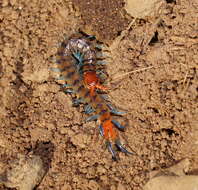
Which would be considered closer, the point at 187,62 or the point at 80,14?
the point at 187,62

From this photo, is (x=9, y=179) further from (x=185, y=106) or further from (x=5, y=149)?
(x=185, y=106)

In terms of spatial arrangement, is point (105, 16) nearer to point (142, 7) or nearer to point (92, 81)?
point (142, 7)

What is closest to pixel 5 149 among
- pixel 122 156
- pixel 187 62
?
pixel 122 156

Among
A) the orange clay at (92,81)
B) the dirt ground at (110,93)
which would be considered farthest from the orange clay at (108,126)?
the orange clay at (92,81)

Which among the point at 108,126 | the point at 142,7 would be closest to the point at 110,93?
the point at 108,126

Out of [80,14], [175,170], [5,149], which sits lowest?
[175,170]

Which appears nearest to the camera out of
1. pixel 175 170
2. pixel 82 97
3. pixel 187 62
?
pixel 175 170

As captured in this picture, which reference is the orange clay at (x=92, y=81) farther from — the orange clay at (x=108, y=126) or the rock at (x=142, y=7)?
the rock at (x=142, y=7)
